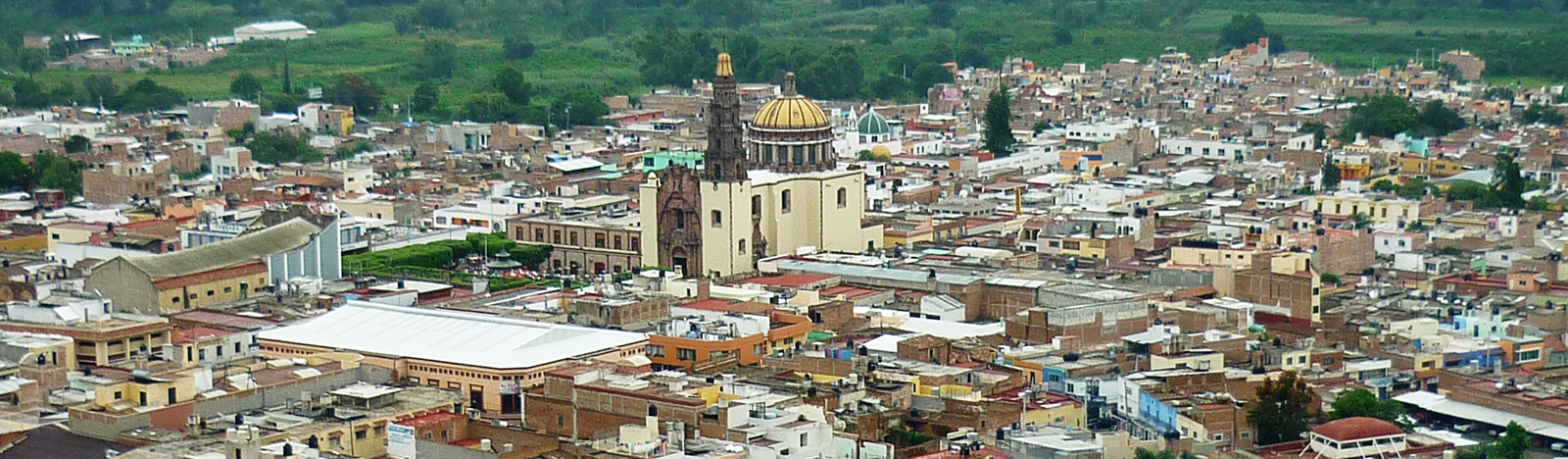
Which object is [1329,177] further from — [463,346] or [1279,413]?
[463,346]

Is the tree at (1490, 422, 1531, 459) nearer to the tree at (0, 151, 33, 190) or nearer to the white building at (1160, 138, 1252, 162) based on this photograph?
the white building at (1160, 138, 1252, 162)

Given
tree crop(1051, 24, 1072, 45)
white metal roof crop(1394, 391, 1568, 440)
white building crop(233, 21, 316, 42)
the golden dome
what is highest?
the golden dome

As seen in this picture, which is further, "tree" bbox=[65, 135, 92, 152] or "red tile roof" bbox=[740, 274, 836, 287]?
"tree" bbox=[65, 135, 92, 152]

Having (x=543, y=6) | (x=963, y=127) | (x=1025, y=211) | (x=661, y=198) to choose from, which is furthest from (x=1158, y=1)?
(x=661, y=198)

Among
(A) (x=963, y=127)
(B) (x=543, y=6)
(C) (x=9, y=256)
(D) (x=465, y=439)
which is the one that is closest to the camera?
(D) (x=465, y=439)

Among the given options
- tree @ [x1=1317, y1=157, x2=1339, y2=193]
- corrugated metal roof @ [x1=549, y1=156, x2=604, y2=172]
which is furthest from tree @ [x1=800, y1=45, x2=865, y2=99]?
tree @ [x1=1317, y1=157, x2=1339, y2=193]

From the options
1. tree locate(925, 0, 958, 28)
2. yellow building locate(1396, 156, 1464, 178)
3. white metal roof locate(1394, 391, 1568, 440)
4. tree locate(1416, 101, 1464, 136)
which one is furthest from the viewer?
tree locate(925, 0, 958, 28)

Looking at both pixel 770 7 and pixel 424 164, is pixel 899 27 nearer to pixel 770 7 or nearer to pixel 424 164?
pixel 770 7
